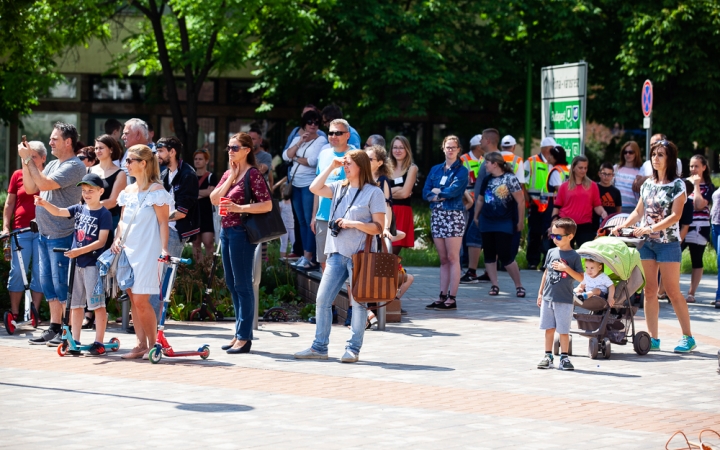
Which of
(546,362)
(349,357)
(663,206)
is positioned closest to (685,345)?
(663,206)

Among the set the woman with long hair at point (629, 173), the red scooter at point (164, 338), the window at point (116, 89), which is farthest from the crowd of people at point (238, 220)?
the window at point (116, 89)

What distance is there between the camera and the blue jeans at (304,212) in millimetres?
13070

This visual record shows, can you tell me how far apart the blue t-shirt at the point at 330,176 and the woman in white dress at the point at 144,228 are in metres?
1.95

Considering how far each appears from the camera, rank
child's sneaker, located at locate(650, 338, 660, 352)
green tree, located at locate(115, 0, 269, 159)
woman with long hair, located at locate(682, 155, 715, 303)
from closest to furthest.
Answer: child's sneaker, located at locate(650, 338, 660, 352), woman with long hair, located at locate(682, 155, 715, 303), green tree, located at locate(115, 0, 269, 159)

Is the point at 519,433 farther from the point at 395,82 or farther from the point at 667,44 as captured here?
the point at 667,44

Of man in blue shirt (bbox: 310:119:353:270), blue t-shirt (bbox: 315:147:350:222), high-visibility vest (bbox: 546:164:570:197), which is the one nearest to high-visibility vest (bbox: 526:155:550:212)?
high-visibility vest (bbox: 546:164:570:197)

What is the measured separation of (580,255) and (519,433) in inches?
129

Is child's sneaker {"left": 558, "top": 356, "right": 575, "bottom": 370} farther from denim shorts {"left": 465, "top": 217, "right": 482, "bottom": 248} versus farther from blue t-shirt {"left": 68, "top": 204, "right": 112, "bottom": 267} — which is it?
denim shorts {"left": 465, "top": 217, "right": 482, "bottom": 248}

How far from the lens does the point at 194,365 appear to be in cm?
876

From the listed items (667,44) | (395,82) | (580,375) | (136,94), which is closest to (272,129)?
(136,94)

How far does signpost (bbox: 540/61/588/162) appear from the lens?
52.1ft

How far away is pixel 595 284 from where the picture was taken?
9.55 metres

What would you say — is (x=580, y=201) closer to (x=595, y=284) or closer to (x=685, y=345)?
(x=685, y=345)

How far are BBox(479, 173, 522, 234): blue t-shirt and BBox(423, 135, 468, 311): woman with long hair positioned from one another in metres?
1.08
